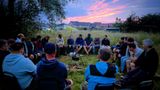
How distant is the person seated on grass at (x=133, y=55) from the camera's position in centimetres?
866

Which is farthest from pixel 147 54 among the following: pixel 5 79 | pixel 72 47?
pixel 72 47

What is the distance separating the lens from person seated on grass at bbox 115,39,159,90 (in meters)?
5.21

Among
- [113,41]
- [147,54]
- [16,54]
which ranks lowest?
[113,41]

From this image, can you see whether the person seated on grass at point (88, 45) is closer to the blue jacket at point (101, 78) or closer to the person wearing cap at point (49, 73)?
the blue jacket at point (101, 78)

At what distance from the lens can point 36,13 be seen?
58.0 feet

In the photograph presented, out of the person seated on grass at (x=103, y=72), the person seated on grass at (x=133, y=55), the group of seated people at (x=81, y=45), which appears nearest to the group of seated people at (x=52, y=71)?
the person seated on grass at (x=103, y=72)

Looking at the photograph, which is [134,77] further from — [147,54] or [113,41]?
[113,41]

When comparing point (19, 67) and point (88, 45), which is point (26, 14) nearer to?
point (88, 45)

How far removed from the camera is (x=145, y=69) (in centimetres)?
649

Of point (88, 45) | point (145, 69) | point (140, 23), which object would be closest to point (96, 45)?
point (88, 45)

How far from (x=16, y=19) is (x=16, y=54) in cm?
1179

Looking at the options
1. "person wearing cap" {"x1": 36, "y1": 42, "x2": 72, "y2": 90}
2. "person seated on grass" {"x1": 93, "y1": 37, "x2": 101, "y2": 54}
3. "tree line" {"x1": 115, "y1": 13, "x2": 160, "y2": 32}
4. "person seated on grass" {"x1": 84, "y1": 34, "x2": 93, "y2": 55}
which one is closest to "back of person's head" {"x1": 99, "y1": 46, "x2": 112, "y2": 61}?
"person wearing cap" {"x1": 36, "y1": 42, "x2": 72, "y2": 90}

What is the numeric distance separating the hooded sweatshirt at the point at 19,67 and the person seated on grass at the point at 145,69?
166 centimetres

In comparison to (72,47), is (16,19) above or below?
above
